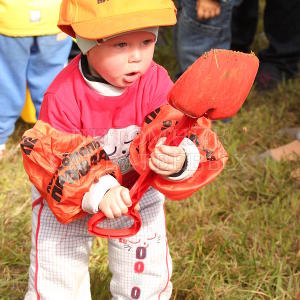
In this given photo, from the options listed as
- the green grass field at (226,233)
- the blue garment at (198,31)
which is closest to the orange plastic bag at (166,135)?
the green grass field at (226,233)

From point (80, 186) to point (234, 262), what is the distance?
38.3 inches

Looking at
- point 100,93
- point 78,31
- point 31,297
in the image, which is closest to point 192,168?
point 100,93

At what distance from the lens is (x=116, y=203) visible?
5.83ft

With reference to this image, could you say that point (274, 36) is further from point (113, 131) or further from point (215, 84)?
point (215, 84)

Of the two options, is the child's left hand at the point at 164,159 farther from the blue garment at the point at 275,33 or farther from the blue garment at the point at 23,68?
the blue garment at the point at 275,33

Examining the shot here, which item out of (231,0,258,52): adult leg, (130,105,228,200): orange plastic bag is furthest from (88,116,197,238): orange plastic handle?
(231,0,258,52): adult leg

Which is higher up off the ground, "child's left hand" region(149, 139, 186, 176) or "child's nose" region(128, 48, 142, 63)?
→ "child's nose" region(128, 48, 142, 63)

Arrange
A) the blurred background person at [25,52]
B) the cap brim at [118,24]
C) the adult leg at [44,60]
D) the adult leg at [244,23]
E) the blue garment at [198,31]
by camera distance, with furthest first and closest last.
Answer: the adult leg at [244,23] < the blue garment at [198,31] < the adult leg at [44,60] < the blurred background person at [25,52] < the cap brim at [118,24]

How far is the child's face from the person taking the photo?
1816 millimetres

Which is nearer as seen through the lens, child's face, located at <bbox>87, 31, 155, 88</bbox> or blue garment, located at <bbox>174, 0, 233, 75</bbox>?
child's face, located at <bbox>87, 31, 155, 88</bbox>

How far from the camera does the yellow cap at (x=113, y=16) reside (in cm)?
174

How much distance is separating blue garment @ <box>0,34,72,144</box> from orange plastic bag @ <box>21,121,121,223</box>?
1349 millimetres

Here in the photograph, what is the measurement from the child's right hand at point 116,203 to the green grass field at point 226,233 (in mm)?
685

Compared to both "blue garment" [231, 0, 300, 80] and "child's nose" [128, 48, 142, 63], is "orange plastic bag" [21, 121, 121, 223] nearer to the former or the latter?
"child's nose" [128, 48, 142, 63]
